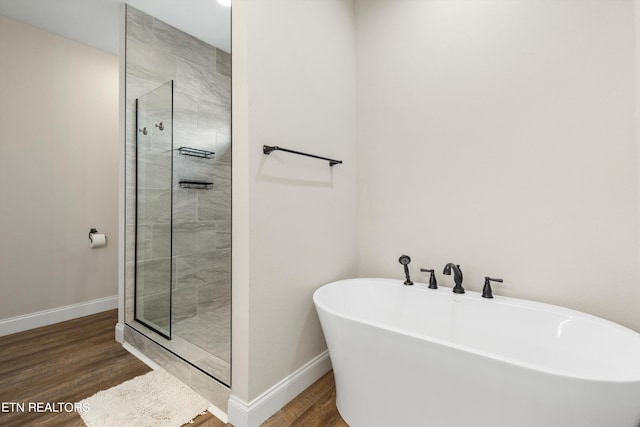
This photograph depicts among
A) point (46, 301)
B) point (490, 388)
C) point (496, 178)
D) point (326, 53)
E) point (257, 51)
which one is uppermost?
point (326, 53)

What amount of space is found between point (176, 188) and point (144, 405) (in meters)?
1.59

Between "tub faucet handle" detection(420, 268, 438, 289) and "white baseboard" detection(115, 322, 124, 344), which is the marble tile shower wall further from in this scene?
"tub faucet handle" detection(420, 268, 438, 289)

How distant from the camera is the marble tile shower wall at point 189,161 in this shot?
7.42ft

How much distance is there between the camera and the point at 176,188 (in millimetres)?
2414

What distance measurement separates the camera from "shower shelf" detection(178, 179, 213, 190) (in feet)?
8.16

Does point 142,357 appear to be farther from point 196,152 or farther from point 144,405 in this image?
point 196,152

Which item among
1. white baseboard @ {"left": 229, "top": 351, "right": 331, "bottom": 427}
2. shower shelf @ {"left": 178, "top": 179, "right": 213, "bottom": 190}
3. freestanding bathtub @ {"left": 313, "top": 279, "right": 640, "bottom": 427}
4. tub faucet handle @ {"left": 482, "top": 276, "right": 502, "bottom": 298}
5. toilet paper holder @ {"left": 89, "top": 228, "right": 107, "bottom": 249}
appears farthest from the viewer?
toilet paper holder @ {"left": 89, "top": 228, "right": 107, "bottom": 249}

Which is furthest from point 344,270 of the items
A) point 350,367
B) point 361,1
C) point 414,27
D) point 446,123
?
point 361,1

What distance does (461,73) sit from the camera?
1737mm

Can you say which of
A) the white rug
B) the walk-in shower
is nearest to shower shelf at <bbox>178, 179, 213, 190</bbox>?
the walk-in shower

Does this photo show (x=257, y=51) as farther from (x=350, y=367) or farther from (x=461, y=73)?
(x=350, y=367)

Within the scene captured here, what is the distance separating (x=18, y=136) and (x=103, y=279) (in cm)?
150

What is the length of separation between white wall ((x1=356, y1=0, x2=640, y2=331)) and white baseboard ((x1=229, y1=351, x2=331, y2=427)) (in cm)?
79

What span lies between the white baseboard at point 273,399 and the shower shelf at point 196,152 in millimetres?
1968
